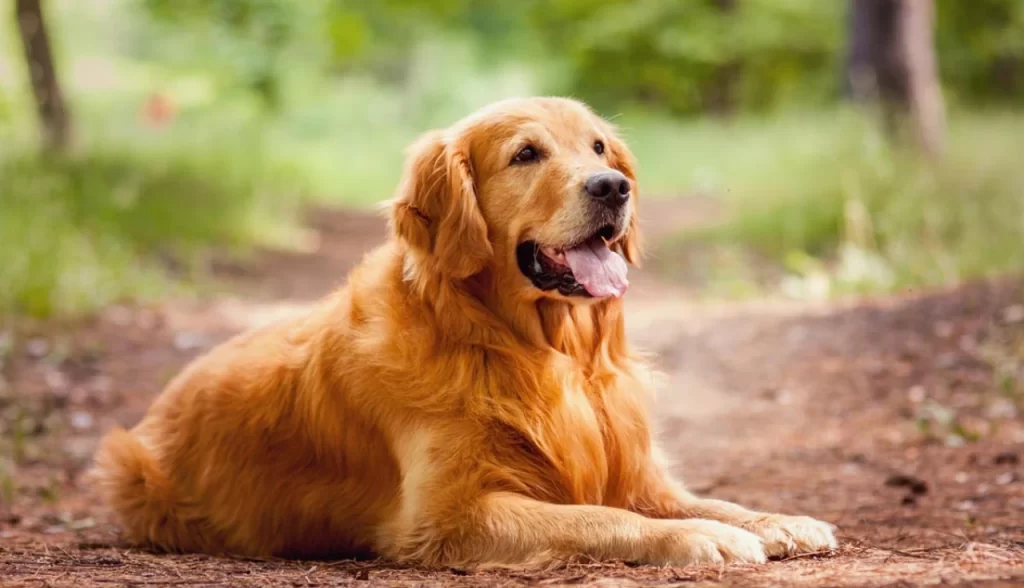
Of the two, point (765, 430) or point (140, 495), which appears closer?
point (140, 495)

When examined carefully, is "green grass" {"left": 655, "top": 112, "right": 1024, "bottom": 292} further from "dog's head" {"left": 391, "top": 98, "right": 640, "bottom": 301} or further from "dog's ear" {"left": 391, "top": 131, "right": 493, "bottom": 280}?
"dog's ear" {"left": 391, "top": 131, "right": 493, "bottom": 280}

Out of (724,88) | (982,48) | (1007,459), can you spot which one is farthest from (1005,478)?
(724,88)

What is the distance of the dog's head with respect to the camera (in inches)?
133

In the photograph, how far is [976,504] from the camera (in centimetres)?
404

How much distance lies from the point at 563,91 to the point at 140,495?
2762 cm

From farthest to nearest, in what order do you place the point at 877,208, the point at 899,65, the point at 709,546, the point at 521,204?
the point at 899,65 < the point at 877,208 < the point at 521,204 < the point at 709,546

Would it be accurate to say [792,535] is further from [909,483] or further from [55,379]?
[55,379]

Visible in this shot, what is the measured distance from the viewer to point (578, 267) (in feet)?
11.1

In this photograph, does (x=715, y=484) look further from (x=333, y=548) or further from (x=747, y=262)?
(x=747, y=262)

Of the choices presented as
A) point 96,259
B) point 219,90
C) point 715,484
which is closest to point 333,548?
point 715,484

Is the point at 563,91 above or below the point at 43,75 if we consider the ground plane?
above

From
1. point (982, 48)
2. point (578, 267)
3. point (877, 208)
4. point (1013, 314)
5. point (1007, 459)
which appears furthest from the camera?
point (982, 48)

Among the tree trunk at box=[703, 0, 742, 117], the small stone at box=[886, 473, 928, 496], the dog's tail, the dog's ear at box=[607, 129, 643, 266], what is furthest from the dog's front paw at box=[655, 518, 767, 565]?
the tree trunk at box=[703, 0, 742, 117]

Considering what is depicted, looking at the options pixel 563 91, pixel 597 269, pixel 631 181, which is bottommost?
pixel 597 269
